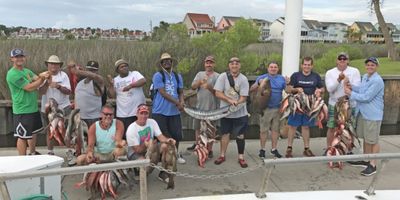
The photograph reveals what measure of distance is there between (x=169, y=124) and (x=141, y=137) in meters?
0.82

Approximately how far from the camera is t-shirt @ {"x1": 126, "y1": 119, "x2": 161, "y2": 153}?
518 centimetres

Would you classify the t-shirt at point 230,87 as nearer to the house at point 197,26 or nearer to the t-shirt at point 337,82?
the t-shirt at point 337,82

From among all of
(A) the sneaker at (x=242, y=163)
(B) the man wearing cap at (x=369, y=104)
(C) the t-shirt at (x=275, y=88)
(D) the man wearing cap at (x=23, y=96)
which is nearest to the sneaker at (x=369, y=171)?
(B) the man wearing cap at (x=369, y=104)

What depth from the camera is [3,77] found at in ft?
35.1

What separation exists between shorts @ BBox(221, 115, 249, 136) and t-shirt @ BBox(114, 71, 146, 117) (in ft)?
4.37

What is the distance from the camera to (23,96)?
18.9ft

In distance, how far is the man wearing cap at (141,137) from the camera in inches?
204

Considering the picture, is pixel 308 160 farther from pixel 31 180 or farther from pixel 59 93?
pixel 59 93

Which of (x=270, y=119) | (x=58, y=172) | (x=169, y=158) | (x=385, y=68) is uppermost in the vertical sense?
(x=385, y=68)

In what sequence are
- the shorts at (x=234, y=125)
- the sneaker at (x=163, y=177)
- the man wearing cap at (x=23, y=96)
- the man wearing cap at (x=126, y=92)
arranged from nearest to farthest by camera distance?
the sneaker at (x=163, y=177) → the man wearing cap at (x=23, y=96) → the man wearing cap at (x=126, y=92) → the shorts at (x=234, y=125)

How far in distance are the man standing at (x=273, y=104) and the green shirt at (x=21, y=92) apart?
315 centimetres

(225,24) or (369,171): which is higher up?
(225,24)

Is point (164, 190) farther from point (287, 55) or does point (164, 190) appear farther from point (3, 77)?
point (3, 77)

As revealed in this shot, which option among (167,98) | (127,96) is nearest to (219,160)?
(167,98)
